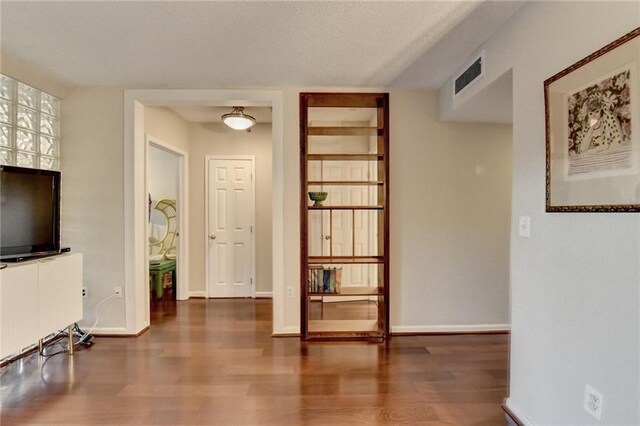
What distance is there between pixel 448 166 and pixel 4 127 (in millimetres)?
3846

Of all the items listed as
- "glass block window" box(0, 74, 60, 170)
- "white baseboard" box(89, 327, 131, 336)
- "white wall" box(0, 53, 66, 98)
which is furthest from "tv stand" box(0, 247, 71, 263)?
"white wall" box(0, 53, 66, 98)

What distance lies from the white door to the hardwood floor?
53.1 inches

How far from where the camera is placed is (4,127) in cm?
252

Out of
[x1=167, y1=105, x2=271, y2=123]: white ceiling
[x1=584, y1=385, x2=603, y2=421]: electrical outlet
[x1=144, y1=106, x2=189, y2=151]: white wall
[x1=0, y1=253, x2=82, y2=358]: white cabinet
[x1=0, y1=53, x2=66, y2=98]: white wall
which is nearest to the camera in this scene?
[x1=584, y1=385, x2=603, y2=421]: electrical outlet

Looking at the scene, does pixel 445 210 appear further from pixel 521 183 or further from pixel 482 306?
pixel 521 183

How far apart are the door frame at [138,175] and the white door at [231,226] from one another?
1419mm

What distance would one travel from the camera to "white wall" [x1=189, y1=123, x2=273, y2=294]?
4527 mm

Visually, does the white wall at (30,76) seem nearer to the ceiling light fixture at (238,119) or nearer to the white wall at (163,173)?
the white wall at (163,173)

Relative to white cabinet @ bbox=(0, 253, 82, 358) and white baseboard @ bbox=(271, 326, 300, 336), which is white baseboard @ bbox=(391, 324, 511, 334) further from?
white cabinet @ bbox=(0, 253, 82, 358)

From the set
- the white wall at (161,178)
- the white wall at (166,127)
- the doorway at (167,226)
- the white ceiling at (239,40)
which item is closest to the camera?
the white ceiling at (239,40)

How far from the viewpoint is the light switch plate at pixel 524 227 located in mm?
1793

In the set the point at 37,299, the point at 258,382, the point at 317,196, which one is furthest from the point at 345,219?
the point at 37,299

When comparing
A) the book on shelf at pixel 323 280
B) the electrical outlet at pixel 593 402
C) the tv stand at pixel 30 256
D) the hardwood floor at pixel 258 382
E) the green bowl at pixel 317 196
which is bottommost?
the hardwood floor at pixel 258 382

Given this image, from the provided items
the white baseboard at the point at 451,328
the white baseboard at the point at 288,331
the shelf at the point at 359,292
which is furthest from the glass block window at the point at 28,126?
the white baseboard at the point at 451,328
